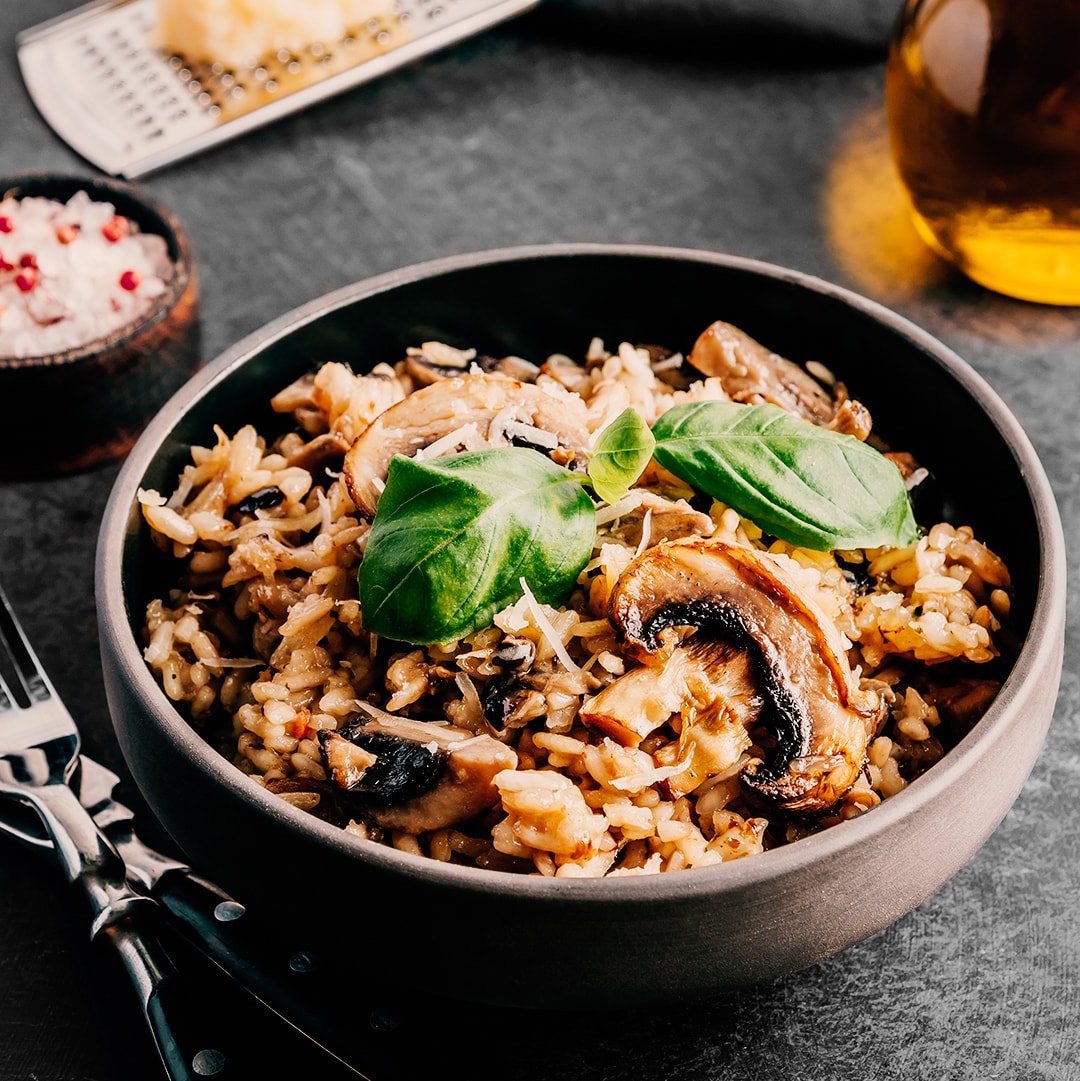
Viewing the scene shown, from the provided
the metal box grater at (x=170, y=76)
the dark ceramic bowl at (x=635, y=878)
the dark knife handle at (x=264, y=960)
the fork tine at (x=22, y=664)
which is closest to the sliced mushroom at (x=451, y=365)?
the dark ceramic bowl at (x=635, y=878)

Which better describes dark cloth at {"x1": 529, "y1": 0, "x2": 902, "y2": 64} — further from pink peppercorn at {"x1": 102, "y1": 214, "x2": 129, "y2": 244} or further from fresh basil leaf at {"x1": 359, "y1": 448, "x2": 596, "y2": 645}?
fresh basil leaf at {"x1": 359, "y1": 448, "x2": 596, "y2": 645}

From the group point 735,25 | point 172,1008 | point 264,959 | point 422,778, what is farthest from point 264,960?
point 735,25

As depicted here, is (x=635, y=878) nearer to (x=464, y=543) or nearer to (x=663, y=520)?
(x=464, y=543)

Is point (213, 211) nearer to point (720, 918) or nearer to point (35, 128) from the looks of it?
point (35, 128)

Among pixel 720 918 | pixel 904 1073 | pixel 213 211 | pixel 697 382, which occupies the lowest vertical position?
pixel 904 1073

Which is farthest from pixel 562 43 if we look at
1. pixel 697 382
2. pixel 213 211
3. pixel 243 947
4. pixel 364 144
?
pixel 243 947

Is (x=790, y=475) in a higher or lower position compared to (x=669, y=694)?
higher

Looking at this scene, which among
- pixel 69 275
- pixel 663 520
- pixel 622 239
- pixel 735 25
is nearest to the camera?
pixel 663 520

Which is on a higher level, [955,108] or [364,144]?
[955,108]
